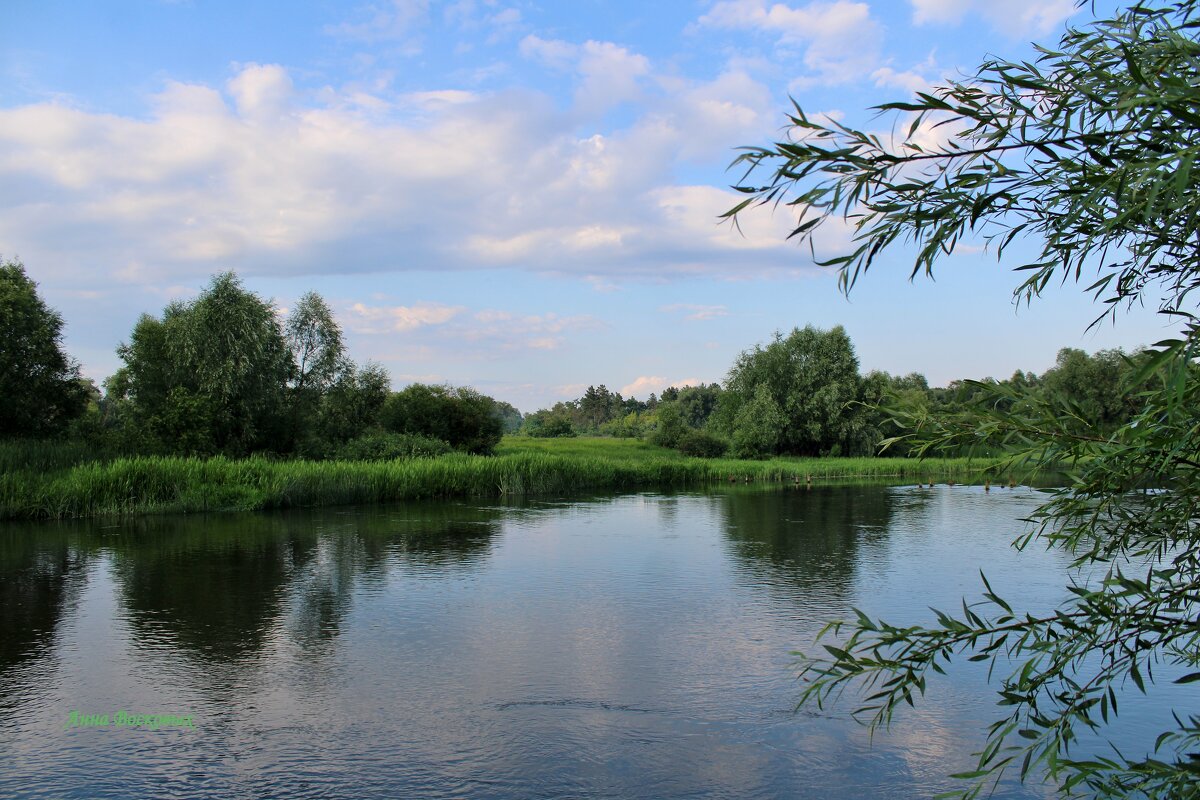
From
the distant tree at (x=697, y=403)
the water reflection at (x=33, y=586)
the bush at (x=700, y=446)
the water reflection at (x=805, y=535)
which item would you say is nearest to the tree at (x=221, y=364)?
the water reflection at (x=33, y=586)

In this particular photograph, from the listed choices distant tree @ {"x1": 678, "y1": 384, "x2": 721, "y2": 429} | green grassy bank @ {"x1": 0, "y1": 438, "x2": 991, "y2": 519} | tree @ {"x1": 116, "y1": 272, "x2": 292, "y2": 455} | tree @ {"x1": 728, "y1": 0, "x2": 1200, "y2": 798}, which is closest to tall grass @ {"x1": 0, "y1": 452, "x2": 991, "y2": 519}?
green grassy bank @ {"x1": 0, "y1": 438, "x2": 991, "y2": 519}

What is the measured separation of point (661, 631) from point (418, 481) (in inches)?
698

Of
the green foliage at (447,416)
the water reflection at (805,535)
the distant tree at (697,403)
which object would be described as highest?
the distant tree at (697,403)

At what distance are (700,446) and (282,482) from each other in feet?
109

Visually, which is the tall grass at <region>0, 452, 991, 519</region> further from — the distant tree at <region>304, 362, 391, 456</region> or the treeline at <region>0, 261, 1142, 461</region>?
the distant tree at <region>304, 362, 391, 456</region>

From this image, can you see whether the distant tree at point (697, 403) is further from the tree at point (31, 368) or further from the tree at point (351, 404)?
the tree at point (31, 368)

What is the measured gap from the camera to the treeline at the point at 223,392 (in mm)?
28109

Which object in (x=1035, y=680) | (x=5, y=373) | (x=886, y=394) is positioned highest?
(x=5, y=373)

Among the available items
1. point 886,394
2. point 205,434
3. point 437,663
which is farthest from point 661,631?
point 205,434

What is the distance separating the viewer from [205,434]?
90.5 ft

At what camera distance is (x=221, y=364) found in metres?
31.4

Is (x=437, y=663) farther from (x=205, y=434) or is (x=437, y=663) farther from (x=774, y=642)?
(x=205, y=434)

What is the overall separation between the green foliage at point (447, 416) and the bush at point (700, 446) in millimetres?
14340

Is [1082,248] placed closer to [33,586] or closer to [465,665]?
[465,665]
